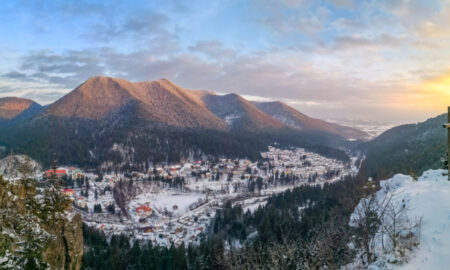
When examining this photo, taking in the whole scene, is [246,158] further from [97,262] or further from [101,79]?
[101,79]

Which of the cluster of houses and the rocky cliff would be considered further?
the cluster of houses

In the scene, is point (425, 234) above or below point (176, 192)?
above

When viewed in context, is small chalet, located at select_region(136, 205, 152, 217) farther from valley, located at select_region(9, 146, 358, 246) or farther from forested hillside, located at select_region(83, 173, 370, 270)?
forested hillside, located at select_region(83, 173, 370, 270)

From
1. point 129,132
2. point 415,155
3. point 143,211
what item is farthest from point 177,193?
point 129,132

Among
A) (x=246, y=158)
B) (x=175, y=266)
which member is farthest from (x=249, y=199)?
(x=246, y=158)

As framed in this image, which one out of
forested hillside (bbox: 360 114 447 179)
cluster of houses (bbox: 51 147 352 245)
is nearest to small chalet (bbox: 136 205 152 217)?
cluster of houses (bbox: 51 147 352 245)

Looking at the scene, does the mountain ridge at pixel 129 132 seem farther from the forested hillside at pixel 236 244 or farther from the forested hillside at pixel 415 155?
the forested hillside at pixel 236 244

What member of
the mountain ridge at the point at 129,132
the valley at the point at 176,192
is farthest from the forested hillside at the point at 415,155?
the mountain ridge at the point at 129,132

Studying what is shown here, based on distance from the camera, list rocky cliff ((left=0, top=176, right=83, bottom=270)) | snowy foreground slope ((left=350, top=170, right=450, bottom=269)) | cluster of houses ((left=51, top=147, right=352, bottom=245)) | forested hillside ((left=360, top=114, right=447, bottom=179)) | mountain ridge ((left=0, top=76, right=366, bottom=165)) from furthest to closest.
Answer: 1. mountain ridge ((left=0, top=76, right=366, bottom=165))
2. cluster of houses ((left=51, top=147, right=352, bottom=245))
3. forested hillside ((left=360, top=114, right=447, bottom=179))
4. rocky cliff ((left=0, top=176, right=83, bottom=270))
5. snowy foreground slope ((left=350, top=170, right=450, bottom=269))

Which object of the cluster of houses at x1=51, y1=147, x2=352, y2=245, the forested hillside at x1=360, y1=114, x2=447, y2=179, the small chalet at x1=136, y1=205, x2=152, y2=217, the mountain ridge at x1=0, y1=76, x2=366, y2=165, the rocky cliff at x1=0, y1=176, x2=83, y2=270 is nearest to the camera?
the rocky cliff at x1=0, y1=176, x2=83, y2=270

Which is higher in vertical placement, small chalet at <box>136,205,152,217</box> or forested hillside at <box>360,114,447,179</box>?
forested hillside at <box>360,114,447,179</box>

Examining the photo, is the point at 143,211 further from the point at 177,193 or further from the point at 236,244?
the point at 236,244

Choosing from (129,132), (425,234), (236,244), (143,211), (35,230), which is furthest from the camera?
(129,132)
